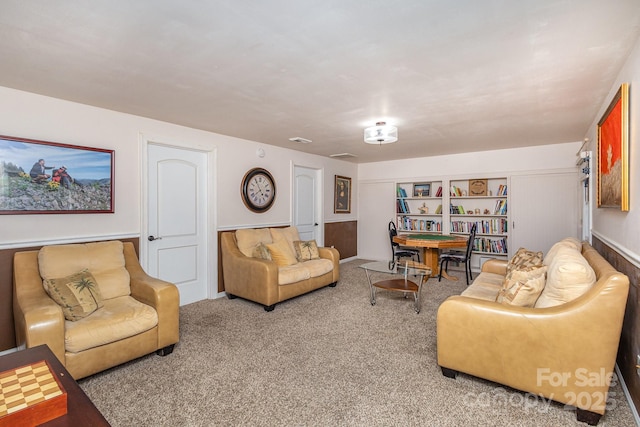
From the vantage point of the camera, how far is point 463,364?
212cm

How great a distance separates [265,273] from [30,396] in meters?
2.51

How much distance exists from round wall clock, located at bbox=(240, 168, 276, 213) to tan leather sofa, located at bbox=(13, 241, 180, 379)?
1741 millimetres

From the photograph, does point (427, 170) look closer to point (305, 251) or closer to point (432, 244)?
point (432, 244)

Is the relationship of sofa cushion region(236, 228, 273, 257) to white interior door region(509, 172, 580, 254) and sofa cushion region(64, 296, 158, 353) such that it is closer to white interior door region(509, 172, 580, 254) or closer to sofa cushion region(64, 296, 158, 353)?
sofa cushion region(64, 296, 158, 353)

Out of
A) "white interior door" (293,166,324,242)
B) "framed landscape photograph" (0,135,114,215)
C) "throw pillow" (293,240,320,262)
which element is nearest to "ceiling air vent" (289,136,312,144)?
"white interior door" (293,166,324,242)

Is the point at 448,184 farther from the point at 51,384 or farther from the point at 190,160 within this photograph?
the point at 51,384

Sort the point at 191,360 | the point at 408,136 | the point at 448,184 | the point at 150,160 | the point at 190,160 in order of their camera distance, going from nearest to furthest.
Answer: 1. the point at 191,360
2. the point at 150,160
3. the point at 190,160
4. the point at 408,136
5. the point at 448,184

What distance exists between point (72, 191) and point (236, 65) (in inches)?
79.3

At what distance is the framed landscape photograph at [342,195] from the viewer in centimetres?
633

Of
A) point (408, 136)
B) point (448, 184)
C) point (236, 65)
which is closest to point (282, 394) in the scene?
point (236, 65)

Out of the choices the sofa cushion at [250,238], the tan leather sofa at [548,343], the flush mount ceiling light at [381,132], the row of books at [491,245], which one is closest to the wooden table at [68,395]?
the tan leather sofa at [548,343]

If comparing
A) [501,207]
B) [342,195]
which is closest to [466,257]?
[501,207]

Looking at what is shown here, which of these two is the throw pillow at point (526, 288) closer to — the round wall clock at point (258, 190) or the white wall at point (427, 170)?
the round wall clock at point (258, 190)

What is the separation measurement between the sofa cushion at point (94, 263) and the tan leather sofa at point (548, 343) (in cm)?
271
